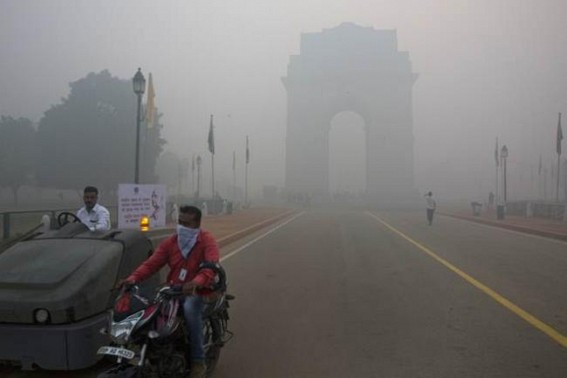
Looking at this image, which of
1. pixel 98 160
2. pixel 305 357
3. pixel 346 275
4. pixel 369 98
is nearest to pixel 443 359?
pixel 305 357

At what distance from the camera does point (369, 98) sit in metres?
88.4

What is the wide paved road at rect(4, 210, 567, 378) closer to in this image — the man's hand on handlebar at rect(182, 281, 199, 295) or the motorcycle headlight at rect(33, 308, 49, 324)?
the motorcycle headlight at rect(33, 308, 49, 324)

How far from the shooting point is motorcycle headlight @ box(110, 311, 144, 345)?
4.07m

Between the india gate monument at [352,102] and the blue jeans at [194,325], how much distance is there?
8097 cm

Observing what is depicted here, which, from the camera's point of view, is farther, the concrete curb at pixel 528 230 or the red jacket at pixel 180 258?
the concrete curb at pixel 528 230

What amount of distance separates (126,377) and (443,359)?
3.08 m

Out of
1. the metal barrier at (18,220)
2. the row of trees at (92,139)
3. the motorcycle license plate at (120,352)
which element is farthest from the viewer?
the row of trees at (92,139)

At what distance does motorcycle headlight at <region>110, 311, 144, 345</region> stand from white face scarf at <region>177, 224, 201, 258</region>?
32.2 inches

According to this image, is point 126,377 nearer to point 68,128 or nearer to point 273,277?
point 273,277

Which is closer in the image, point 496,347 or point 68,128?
point 496,347

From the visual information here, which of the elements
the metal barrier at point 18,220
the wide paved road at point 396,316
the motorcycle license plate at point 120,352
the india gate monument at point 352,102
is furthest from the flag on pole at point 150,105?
the india gate monument at point 352,102

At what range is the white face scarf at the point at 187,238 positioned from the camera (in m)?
4.90

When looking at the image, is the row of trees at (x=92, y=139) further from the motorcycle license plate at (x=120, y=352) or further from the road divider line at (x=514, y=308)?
the motorcycle license plate at (x=120, y=352)

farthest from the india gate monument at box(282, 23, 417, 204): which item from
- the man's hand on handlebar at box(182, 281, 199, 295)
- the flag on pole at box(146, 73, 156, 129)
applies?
the man's hand on handlebar at box(182, 281, 199, 295)
